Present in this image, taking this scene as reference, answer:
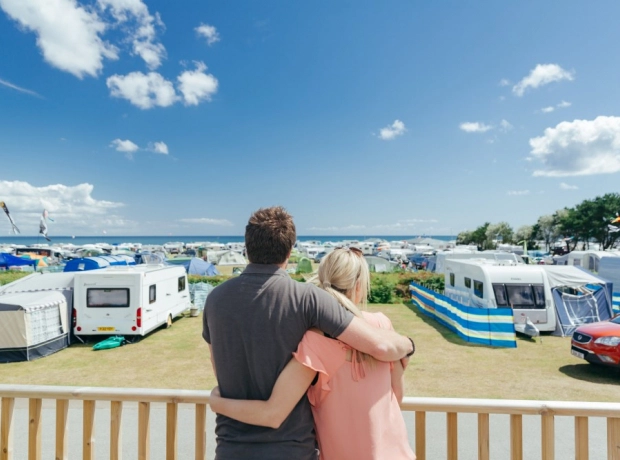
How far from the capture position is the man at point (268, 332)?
59.6 inches

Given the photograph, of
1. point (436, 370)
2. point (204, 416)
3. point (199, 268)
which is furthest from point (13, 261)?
point (204, 416)

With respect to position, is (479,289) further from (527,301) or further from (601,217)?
(601,217)

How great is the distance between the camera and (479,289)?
41.3 feet

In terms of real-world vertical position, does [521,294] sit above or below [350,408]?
below

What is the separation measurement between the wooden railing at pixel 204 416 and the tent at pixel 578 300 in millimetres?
11491

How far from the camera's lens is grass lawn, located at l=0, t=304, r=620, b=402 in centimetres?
727

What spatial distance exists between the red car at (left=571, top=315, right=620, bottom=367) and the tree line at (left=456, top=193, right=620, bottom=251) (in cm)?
4003

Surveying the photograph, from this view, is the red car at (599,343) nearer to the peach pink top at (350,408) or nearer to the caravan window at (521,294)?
the caravan window at (521,294)

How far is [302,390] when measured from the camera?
1546mm

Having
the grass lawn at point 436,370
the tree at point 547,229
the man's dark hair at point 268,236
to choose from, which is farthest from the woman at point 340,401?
the tree at point 547,229

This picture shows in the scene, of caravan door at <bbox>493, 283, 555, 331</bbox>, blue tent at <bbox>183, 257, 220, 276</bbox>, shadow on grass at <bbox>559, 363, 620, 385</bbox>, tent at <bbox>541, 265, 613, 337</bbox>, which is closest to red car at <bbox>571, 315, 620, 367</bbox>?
shadow on grass at <bbox>559, 363, 620, 385</bbox>

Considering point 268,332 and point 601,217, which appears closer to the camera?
point 268,332

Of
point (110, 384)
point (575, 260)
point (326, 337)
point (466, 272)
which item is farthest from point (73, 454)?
point (575, 260)

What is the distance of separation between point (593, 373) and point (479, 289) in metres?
4.50
